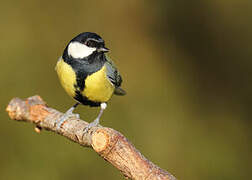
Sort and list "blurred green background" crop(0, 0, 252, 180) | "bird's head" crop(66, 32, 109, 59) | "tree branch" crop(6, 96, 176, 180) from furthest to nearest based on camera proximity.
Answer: "blurred green background" crop(0, 0, 252, 180) < "bird's head" crop(66, 32, 109, 59) < "tree branch" crop(6, 96, 176, 180)

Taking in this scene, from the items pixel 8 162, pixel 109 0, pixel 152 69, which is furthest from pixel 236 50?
pixel 8 162

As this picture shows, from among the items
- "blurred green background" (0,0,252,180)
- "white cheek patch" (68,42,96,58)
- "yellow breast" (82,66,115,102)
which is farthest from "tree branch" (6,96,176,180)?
"blurred green background" (0,0,252,180)

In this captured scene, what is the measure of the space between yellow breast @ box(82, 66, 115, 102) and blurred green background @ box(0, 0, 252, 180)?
92 cm

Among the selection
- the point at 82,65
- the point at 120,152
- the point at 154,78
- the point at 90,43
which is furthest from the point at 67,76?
the point at 154,78

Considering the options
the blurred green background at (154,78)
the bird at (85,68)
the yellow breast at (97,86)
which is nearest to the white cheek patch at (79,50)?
the bird at (85,68)

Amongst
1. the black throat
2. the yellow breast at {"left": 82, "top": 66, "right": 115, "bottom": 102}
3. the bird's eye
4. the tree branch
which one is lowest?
the tree branch

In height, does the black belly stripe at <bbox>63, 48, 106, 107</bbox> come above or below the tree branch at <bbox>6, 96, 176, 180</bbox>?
above

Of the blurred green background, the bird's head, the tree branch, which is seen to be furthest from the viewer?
the blurred green background

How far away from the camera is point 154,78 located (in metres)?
3.64

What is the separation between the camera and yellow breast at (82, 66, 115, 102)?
2.15 metres

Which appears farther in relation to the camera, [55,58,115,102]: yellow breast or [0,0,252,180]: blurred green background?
[0,0,252,180]: blurred green background

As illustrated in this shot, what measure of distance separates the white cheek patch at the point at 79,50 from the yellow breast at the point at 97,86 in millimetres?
119

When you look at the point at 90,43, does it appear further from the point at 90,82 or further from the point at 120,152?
the point at 120,152

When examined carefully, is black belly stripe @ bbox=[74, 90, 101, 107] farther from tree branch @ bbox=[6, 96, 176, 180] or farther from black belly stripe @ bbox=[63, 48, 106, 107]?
tree branch @ bbox=[6, 96, 176, 180]
